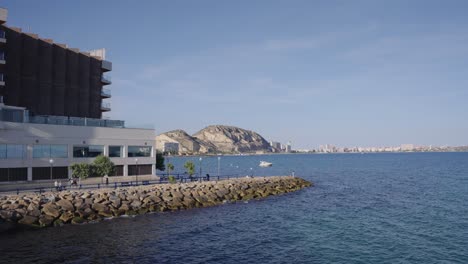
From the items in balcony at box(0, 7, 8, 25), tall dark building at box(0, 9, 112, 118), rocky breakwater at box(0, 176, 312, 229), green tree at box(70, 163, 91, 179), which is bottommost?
rocky breakwater at box(0, 176, 312, 229)

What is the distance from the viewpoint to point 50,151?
193 feet

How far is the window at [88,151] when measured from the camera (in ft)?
204

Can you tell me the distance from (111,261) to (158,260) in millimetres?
3577

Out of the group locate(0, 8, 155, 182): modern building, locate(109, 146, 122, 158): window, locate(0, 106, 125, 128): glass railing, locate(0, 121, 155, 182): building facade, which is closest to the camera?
locate(0, 121, 155, 182): building facade

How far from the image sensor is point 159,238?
36469mm

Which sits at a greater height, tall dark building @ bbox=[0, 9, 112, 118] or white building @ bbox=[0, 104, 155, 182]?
tall dark building @ bbox=[0, 9, 112, 118]

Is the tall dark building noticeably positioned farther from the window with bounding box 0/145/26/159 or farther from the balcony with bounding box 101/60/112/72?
the window with bounding box 0/145/26/159

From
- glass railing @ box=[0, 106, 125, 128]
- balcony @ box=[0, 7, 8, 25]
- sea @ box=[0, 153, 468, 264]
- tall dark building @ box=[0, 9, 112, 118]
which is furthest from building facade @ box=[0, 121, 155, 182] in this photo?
sea @ box=[0, 153, 468, 264]

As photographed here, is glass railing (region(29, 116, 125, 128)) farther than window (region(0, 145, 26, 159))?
Yes

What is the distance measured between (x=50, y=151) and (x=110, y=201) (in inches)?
704

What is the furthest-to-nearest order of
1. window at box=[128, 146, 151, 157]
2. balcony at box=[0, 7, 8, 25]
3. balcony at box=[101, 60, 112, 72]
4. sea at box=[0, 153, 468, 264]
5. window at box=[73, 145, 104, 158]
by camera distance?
balcony at box=[101, 60, 112, 72], window at box=[128, 146, 151, 157], window at box=[73, 145, 104, 158], balcony at box=[0, 7, 8, 25], sea at box=[0, 153, 468, 264]

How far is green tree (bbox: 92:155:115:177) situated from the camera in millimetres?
59375

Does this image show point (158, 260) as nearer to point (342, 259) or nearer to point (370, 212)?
point (342, 259)

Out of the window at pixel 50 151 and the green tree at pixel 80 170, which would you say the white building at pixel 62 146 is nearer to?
the window at pixel 50 151
